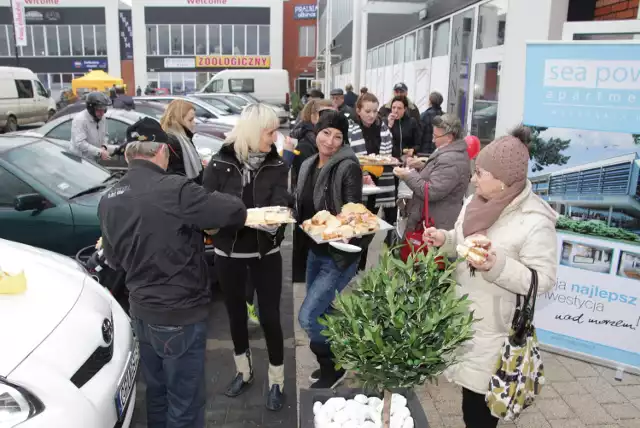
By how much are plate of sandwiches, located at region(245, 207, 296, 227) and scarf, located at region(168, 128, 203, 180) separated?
196cm

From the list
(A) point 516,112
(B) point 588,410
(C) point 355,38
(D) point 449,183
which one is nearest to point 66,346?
(D) point 449,183

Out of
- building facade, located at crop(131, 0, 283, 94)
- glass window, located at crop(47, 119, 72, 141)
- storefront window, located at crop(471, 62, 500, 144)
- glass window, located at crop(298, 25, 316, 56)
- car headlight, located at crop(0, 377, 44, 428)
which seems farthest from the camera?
glass window, located at crop(298, 25, 316, 56)

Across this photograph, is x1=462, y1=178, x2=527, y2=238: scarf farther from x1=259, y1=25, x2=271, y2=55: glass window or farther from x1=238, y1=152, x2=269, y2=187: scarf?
x1=259, y1=25, x2=271, y2=55: glass window

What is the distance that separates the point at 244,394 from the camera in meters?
3.79

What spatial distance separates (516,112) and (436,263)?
14.4 ft

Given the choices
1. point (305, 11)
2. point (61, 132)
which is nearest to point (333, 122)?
point (61, 132)

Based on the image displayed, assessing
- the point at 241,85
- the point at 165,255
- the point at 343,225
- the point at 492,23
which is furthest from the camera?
the point at 241,85

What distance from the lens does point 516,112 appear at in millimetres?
5957

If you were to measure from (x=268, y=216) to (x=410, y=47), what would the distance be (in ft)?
41.6

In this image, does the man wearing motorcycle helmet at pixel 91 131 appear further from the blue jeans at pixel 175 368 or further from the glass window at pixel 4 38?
the glass window at pixel 4 38

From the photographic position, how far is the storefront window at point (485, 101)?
7.77 metres

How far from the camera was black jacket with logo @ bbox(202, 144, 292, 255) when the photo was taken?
3.27 metres

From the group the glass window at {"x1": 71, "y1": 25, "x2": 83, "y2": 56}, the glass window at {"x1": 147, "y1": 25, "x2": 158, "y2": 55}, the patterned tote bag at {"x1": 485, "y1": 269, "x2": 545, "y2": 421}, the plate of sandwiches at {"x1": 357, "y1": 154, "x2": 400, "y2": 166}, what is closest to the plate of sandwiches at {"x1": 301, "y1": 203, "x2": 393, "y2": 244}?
the patterned tote bag at {"x1": 485, "y1": 269, "x2": 545, "y2": 421}

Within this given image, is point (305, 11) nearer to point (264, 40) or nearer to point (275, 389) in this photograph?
point (264, 40)
